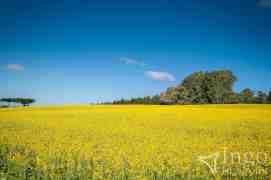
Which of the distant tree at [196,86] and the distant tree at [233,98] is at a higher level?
the distant tree at [196,86]

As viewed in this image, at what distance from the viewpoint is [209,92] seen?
8650 centimetres

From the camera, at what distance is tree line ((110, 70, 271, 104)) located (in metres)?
84.9

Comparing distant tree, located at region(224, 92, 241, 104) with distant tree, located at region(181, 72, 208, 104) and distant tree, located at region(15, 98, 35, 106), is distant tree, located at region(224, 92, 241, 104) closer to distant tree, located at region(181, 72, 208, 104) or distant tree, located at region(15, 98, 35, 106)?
distant tree, located at region(181, 72, 208, 104)

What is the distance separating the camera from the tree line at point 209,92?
84.9m

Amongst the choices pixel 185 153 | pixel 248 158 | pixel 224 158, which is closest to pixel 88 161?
pixel 185 153

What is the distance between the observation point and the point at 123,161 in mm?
7625

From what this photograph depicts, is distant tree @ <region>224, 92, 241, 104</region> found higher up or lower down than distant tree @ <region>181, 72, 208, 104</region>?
lower down

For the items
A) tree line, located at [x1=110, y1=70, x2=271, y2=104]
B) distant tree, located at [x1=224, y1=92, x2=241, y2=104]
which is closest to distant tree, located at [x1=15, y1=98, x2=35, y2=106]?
tree line, located at [x1=110, y1=70, x2=271, y2=104]

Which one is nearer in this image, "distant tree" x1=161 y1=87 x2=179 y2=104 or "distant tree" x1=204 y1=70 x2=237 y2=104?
"distant tree" x1=204 y1=70 x2=237 y2=104

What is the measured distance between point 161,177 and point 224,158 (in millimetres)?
3282

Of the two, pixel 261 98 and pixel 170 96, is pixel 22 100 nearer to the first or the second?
pixel 170 96

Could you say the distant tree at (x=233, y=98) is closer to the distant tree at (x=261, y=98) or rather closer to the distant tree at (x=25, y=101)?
the distant tree at (x=261, y=98)

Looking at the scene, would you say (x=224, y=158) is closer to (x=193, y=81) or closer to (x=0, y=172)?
(x=0, y=172)

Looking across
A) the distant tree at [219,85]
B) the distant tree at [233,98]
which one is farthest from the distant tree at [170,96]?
the distant tree at [233,98]
